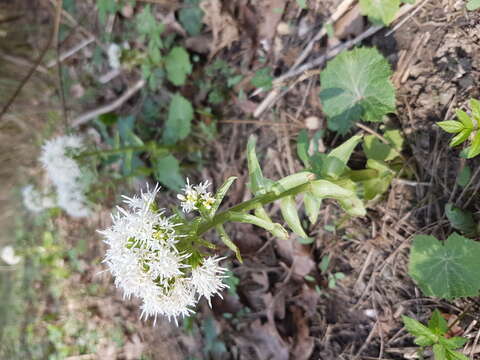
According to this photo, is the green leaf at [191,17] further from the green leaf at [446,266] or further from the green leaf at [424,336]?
the green leaf at [424,336]

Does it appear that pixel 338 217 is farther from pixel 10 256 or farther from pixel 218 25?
pixel 10 256

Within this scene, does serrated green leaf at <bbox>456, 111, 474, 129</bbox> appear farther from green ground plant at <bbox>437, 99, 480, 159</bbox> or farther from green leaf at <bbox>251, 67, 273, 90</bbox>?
green leaf at <bbox>251, 67, 273, 90</bbox>

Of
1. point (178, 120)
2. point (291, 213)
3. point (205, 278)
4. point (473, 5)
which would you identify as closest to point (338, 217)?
point (291, 213)

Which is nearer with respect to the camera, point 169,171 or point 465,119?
point 465,119

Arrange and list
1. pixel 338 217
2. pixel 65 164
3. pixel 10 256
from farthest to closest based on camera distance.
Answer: pixel 10 256 → pixel 65 164 → pixel 338 217

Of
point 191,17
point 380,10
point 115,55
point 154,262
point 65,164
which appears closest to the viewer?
point 154,262

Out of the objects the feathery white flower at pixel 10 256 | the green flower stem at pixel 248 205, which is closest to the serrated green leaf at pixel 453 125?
the green flower stem at pixel 248 205

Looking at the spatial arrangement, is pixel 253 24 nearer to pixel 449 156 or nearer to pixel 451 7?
pixel 451 7
